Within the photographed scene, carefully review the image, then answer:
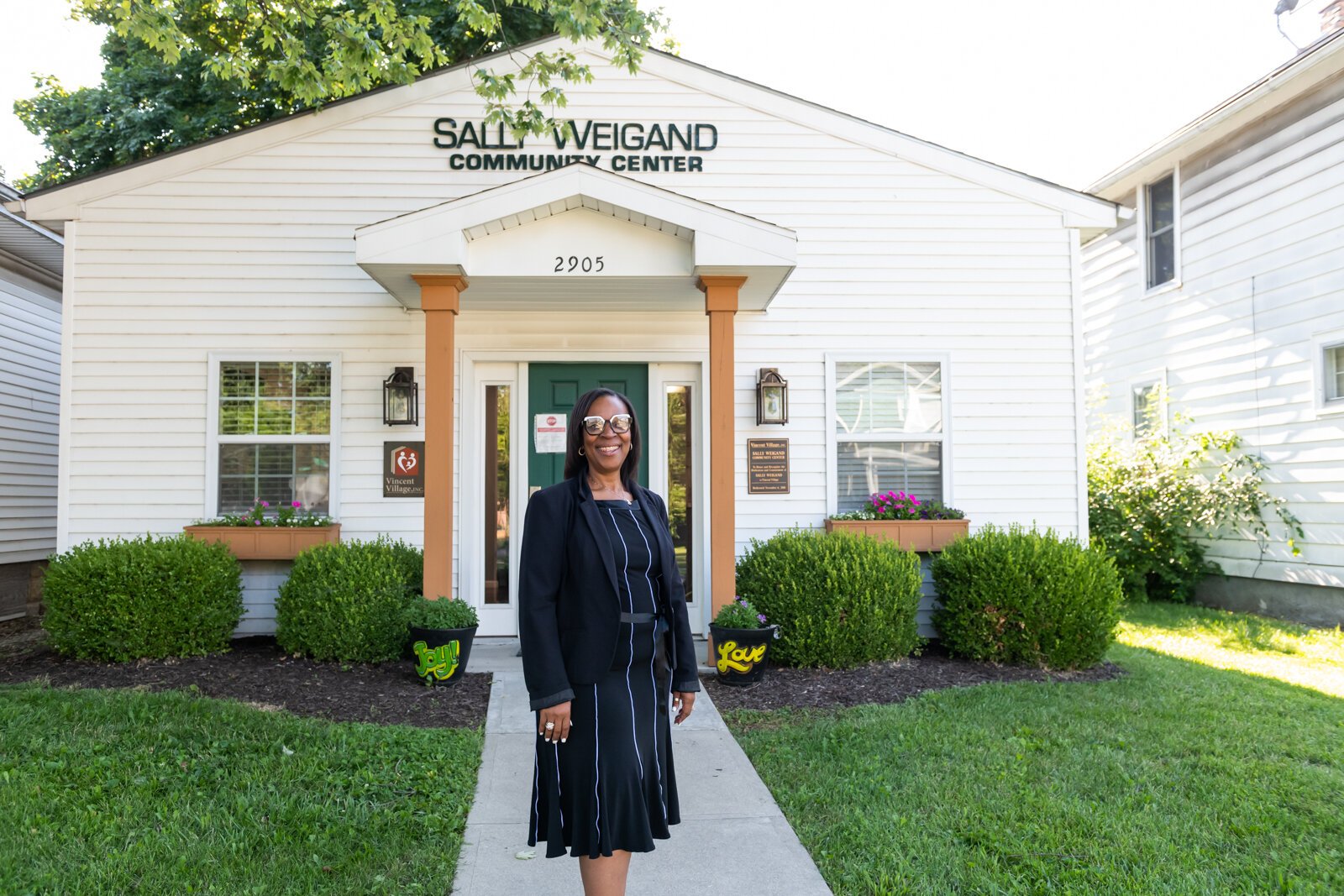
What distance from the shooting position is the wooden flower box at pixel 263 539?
6.65m

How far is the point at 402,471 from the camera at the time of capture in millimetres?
7043

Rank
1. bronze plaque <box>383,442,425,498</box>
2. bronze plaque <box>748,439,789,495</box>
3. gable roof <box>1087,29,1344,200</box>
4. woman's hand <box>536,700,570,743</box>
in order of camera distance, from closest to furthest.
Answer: woman's hand <box>536,700,570,743</box> < bronze plaque <box>383,442,425,498</box> < bronze plaque <box>748,439,789,495</box> < gable roof <box>1087,29,1344,200</box>

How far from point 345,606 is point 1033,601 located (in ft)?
15.6

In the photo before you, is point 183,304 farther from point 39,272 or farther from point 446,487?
point 39,272

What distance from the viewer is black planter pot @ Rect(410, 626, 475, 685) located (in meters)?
5.62

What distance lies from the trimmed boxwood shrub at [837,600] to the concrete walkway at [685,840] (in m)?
1.38

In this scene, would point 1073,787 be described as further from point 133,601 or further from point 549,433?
point 133,601

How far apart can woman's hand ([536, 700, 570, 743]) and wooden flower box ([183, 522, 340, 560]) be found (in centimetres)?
481

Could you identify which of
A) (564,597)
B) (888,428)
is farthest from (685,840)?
(888,428)

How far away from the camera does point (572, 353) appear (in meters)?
7.20

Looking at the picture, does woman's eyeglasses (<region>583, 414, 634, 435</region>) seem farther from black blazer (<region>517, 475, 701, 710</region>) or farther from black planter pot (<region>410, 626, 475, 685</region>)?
black planter pot (<region>410, 626, 475, 685</region>)

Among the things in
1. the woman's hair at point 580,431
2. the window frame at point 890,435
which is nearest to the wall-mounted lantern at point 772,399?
the window frame at point 890,435

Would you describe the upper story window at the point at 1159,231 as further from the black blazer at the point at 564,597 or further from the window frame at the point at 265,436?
the black blazer at the point at 564,597

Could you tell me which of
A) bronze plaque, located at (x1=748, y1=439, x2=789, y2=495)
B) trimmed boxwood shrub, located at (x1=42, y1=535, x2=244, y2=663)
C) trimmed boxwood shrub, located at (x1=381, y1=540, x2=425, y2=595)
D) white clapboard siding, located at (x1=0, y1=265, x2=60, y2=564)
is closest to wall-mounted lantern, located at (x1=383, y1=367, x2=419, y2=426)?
trimmed boxwood shrub, located at (x1=381, y1=540, x2=425, y2=595)
